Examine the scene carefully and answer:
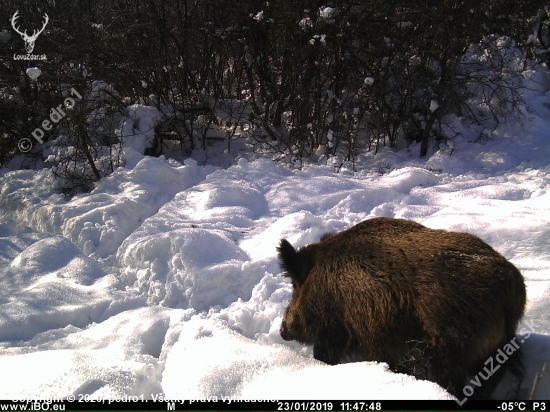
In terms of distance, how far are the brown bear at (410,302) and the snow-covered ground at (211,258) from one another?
22cm

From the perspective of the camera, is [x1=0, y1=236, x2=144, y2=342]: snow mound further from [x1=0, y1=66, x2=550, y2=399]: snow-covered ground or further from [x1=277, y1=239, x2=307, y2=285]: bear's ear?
[x1=277, y1=239, x2=307, y2=285]: bear's ear

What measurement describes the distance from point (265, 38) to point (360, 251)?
6238 millimetres

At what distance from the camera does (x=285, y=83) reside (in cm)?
834

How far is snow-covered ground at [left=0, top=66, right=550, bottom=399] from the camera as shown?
3.02 m

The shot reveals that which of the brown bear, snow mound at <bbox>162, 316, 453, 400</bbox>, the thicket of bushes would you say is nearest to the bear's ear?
the brown bear

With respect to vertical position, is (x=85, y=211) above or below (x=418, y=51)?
below

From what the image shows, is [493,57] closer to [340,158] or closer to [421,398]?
[340,158]

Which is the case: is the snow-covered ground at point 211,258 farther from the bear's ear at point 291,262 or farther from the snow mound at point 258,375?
the bear's ear at point 291,262

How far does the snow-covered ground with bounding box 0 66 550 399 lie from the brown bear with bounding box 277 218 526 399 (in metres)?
0.22

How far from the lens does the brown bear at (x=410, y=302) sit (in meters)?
2.63

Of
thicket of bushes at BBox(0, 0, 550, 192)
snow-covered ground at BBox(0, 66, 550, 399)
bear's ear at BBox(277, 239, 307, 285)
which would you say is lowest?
snow-covered ground at BBox(0, 66, 550, 399)

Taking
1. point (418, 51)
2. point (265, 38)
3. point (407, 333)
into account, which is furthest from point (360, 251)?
point (265, 38)

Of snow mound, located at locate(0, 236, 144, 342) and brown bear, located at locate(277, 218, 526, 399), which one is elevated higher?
brown bear, located at locate(277, 218, 526, 399)

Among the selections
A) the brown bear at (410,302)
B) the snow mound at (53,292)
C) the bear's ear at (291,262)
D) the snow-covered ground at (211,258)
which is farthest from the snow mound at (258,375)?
the snow mound at (53,292)
